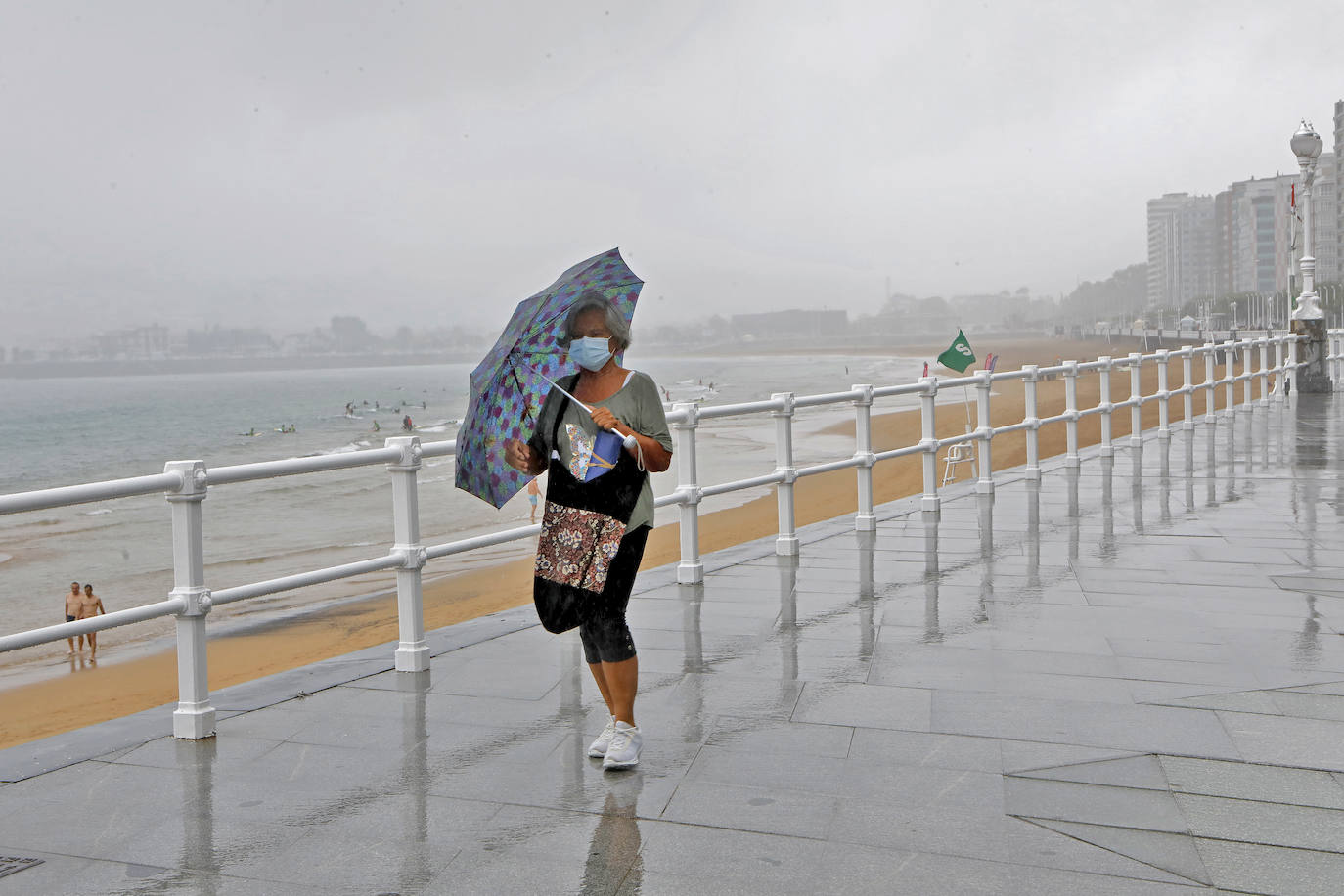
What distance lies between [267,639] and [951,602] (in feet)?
39.9

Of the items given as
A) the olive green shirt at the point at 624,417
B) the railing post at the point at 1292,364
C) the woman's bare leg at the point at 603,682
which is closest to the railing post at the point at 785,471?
the woman's bare leg at the point at 603,682

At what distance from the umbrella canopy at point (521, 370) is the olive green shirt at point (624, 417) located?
8 centimetres

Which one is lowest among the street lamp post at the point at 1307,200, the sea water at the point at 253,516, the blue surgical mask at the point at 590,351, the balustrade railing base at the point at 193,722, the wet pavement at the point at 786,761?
the sea water at the point at 253,516

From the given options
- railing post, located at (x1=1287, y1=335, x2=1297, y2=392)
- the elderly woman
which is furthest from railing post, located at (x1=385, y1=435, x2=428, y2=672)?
railing post, located at (x1=1287, y1=335, x2=1297, y2=392)

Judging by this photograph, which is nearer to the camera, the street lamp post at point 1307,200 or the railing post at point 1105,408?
the railing post at point 1105,408

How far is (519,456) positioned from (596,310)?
0.59m

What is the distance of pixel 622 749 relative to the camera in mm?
4793

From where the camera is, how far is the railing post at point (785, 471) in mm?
9383

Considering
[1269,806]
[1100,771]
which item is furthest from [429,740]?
[1269,806]

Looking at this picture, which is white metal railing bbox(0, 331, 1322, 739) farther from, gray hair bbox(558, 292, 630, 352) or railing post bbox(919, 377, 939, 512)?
gray hair bbox(558, 292, 630, 352)

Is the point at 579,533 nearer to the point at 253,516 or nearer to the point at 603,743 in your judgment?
the point at 603,743

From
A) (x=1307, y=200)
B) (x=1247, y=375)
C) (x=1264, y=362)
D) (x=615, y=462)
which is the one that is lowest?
(x=615, y=462)

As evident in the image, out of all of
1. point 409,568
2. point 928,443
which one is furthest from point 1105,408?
point 409,568

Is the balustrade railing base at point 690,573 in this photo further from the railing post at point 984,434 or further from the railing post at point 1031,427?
the railing post at point 1031,427
